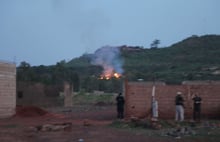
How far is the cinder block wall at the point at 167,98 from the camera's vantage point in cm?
2716

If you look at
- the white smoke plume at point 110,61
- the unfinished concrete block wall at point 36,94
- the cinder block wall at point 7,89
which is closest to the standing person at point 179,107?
the cinder block wall at point 7,89

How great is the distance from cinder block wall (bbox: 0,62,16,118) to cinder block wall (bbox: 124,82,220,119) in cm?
759

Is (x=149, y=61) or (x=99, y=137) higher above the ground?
(x=149, y=61)

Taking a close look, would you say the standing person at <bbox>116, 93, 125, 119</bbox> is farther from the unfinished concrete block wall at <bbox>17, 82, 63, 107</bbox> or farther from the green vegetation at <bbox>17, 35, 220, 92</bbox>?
the green vegetation at <bbox>17, 35, 220, 92</bbox>

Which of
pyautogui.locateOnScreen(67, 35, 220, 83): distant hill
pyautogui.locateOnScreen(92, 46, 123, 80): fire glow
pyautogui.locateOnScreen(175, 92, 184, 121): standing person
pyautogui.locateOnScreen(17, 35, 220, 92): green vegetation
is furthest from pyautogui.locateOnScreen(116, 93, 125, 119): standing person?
pyautogui.locateOnScreen(92, 46, 123, 80): fire glow

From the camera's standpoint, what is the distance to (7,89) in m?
29.8

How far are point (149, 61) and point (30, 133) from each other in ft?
229

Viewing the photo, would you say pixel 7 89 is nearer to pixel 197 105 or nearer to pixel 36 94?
pixel 36 94

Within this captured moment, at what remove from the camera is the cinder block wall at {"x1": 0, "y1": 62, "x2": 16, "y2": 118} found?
29.2m

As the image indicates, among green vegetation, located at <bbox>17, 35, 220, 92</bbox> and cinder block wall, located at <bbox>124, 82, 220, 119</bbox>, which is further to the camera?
green vegetation, located at <bbox>17, 35, 220, 92</bbox>

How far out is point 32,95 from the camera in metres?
40.9

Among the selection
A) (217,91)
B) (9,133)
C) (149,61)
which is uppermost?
(149,61)

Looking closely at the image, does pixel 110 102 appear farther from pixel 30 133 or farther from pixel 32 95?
pixel 30 133

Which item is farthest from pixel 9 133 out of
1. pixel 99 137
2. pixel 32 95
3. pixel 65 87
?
pixel 65 87
